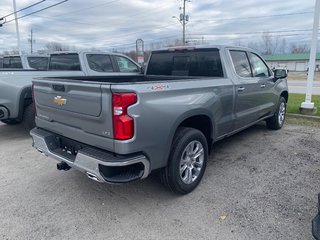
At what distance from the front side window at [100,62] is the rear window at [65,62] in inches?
13.9

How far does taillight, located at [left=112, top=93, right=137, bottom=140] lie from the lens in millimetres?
2566

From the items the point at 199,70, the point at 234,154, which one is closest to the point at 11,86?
the point at 199,70

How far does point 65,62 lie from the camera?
26.0 ft

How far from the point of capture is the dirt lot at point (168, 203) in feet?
9.29

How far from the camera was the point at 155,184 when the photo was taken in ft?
12.7

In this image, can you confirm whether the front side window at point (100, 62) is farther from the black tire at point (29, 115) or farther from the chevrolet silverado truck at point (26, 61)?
the chevrolet silverado truck at point (26, 61)

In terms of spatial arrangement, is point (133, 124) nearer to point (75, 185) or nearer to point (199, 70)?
point (75, 185)

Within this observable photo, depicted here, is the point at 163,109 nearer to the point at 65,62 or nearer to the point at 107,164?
the point at 107,164

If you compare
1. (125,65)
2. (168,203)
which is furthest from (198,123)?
(125,65)

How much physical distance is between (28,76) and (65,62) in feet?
6.61

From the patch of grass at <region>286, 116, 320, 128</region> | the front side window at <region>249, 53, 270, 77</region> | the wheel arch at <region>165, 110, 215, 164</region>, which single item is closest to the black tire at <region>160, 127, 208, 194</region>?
the wheel arch at <region>165, 110, 215, 164</region>

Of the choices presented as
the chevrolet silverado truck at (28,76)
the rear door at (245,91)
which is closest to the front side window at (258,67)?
the rear door at (245,91)

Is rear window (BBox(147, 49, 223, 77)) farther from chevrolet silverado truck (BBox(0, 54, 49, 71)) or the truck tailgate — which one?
chevrolet silverado truck (BBox(0, 54, 49, 71))

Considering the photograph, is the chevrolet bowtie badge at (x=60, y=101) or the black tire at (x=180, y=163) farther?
the black tire at (x=180, y=163)
